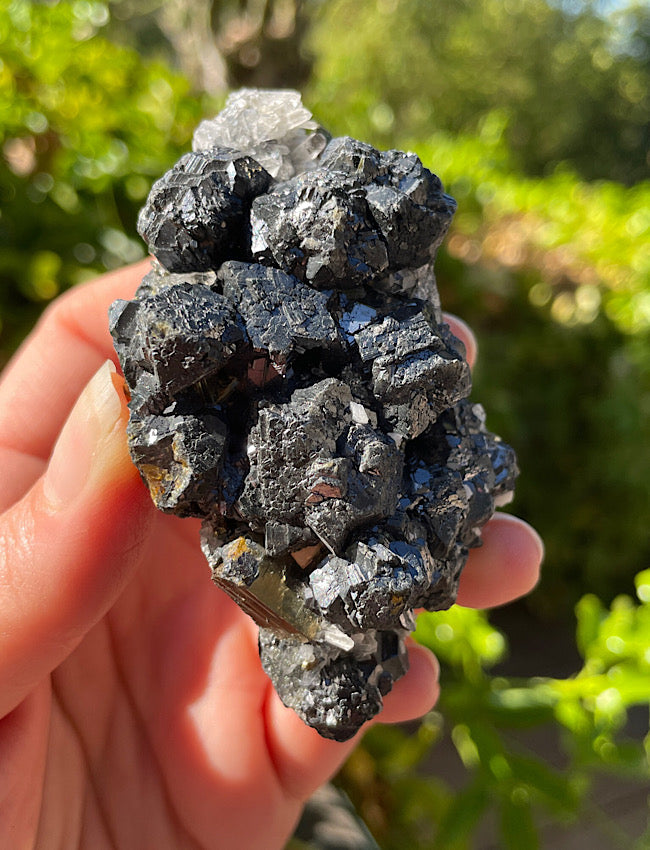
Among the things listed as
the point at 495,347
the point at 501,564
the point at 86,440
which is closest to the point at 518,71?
the point at 495,347

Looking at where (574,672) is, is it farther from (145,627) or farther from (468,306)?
(145,627)

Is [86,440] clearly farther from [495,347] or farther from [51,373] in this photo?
[495,347]

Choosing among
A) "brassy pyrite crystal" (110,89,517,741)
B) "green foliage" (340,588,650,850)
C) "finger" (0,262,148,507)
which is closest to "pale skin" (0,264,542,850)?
"finger" (0,262,148,507)

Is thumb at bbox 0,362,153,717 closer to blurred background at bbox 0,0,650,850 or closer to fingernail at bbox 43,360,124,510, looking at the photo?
fingernail at bbox 43,360,124,510

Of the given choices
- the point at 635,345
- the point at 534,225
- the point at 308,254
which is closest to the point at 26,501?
the point at 308,254

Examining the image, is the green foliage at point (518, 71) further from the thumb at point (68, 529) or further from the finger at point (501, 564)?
the thumb at point (68, 529)

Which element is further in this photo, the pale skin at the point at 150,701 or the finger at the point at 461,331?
the finger at the point at 461,331

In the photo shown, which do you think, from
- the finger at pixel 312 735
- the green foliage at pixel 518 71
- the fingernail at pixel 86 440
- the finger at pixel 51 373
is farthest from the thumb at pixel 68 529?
the green foliage at pixel 518 71
